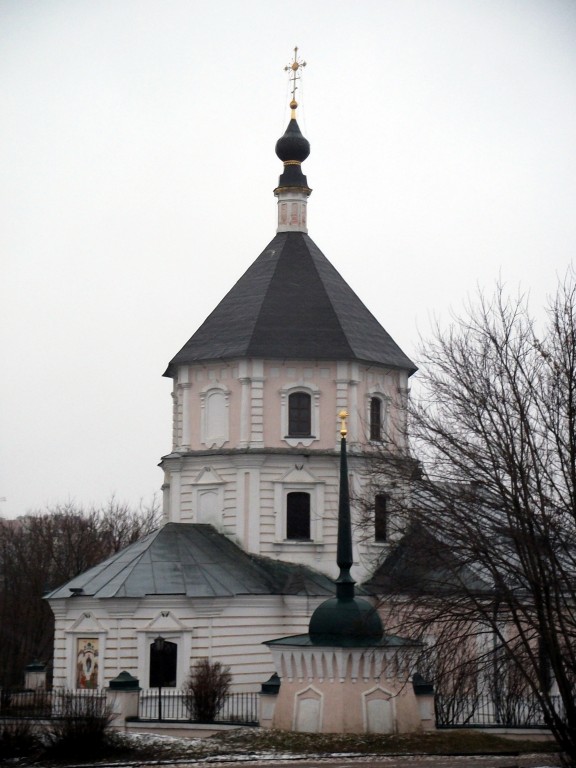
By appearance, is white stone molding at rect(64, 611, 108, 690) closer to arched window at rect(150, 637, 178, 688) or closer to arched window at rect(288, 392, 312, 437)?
arched window at rect(150, 637, 178, 688)

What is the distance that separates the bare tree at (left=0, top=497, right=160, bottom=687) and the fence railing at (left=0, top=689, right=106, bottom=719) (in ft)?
13.6

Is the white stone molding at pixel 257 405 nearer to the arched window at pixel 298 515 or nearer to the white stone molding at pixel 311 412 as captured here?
the white stone molding at pixel 311 412

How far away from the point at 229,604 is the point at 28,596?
71.5 feet

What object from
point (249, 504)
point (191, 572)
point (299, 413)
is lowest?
point (191, 572)

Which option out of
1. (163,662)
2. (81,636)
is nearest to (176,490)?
(81,636)

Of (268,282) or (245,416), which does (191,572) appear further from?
(268,282)

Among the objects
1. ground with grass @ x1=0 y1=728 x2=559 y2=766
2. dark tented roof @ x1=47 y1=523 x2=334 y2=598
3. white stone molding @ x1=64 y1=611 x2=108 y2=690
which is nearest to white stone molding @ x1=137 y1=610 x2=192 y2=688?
dark tented roof @ x1=47 y1=523 x2=334 y2=598

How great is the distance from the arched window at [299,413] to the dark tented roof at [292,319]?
1214 millimetres

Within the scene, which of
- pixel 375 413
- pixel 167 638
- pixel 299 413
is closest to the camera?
pixel 167 638

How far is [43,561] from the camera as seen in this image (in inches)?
2456

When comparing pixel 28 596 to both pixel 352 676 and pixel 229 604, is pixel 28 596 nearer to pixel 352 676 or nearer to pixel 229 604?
pixel 229 604

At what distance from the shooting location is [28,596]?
5734 centimetres

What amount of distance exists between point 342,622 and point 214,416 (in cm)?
1236

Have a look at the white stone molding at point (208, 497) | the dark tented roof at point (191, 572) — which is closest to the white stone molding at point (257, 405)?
the white stone molding at point (208, 497)
